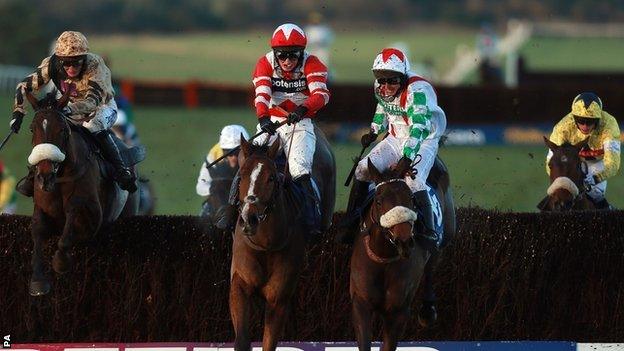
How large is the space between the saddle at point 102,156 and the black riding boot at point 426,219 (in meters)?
2.57

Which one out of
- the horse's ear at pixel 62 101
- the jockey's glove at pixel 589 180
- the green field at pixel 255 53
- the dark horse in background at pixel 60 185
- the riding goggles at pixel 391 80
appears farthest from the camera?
the green field at pixel 255 53

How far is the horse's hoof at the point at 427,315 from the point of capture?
10.8m

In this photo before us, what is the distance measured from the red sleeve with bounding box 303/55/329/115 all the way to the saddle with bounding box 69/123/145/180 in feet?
5.72

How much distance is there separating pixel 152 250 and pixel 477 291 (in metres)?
2.36

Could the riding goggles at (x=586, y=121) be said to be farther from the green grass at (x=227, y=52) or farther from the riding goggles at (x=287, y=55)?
the green grass at (x=227, y=52)

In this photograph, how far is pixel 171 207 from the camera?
74.5ft

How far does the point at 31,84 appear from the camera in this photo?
11031mm

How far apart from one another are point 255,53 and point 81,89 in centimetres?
4907

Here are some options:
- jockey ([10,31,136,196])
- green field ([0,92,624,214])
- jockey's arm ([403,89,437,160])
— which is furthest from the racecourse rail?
green field ([0,92,624,214])

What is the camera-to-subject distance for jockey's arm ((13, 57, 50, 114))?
11.0 metres

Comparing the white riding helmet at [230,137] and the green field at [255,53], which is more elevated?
the green field at [255,53]

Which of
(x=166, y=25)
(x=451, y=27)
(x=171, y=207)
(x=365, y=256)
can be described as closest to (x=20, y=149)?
(x=171, y=207)

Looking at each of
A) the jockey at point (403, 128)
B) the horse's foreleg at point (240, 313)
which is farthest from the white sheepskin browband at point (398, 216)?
the horse's foreleg at point (240, 313)

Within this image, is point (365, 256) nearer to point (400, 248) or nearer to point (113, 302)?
point (400, 248)
